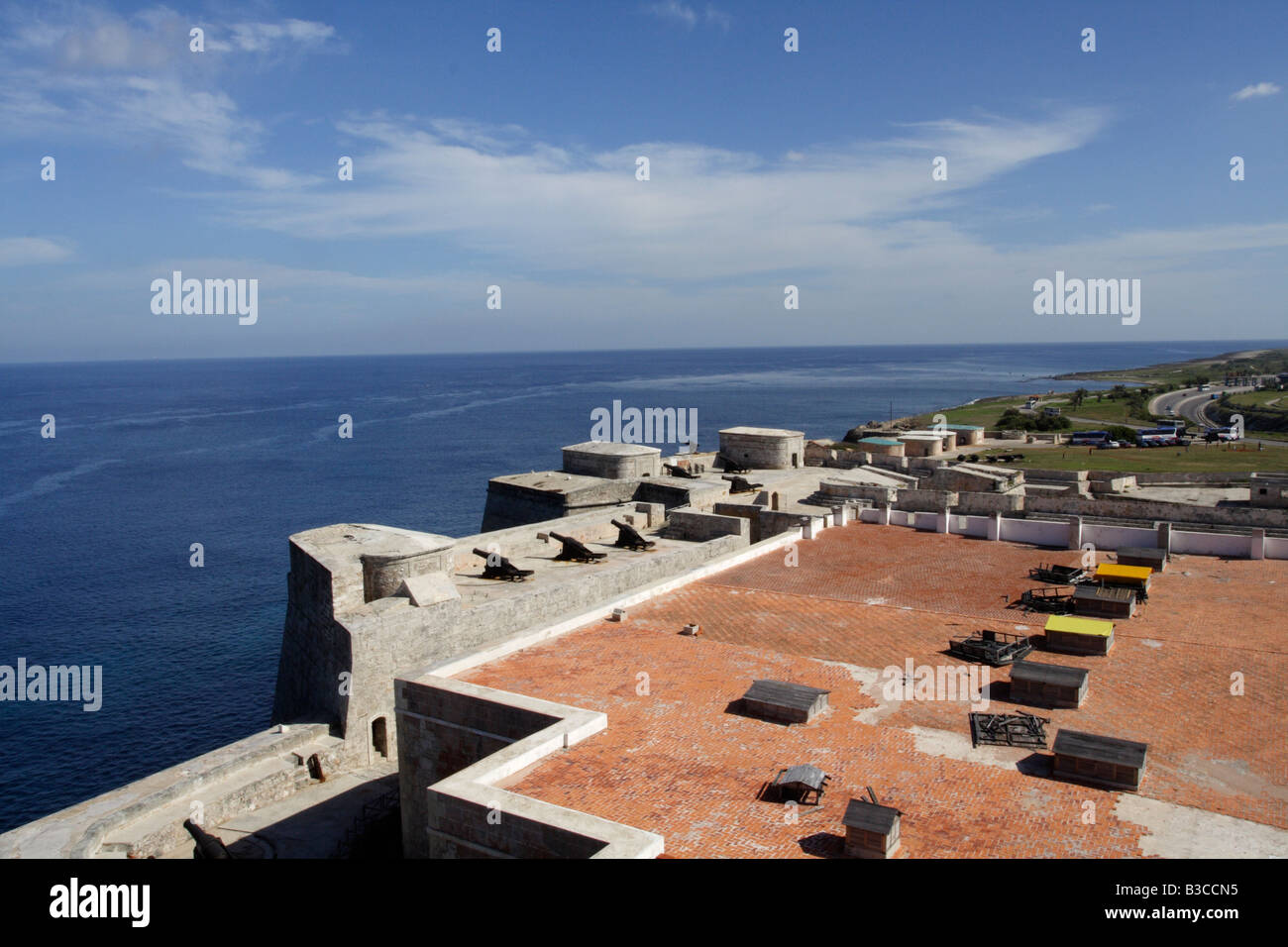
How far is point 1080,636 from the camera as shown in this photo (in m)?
16.0

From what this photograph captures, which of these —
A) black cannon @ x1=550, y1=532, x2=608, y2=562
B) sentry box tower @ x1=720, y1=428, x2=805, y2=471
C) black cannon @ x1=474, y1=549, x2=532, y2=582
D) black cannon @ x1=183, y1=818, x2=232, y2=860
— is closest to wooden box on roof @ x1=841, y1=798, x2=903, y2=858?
black cannon @ x1=183, y1=818, x2=232, y2=860

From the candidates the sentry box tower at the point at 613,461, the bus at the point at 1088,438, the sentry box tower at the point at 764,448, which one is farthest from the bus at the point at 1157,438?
the sentry box tower at the point at 613,461

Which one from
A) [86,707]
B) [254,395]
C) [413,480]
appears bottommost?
[86,707]

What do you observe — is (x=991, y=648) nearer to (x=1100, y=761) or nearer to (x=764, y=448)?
(x=1100, y=761)

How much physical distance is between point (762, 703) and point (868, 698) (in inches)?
80.4

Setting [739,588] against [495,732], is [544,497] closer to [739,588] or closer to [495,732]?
[739,588]

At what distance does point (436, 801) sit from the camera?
10562mm

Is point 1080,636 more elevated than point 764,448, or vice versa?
point 764,448

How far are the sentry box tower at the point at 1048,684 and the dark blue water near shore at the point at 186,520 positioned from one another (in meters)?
26.2

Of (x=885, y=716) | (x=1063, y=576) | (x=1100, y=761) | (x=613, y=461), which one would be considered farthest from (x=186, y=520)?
(x=1100, y=761)

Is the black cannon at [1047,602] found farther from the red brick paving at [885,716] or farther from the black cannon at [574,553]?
the black cannon at [574,553]

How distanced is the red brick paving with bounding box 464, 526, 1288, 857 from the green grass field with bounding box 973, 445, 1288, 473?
2567 centimetres

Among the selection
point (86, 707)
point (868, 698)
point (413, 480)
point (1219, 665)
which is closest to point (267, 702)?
point (86, 707)

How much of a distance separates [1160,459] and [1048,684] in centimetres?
4042
